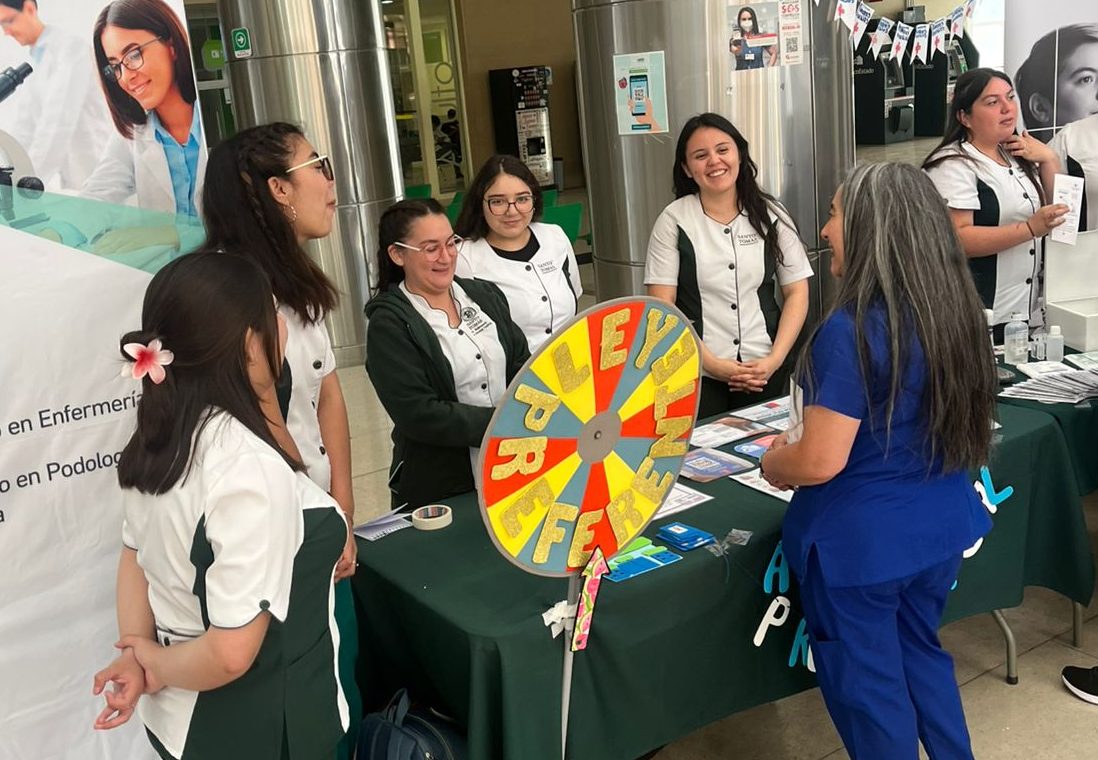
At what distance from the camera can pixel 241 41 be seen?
6.76 m

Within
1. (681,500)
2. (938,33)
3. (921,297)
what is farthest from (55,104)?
(938,33)

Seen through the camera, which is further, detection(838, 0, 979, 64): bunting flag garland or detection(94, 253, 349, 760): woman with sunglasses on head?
detection(838, 0, 979, 64): bunting flag garland

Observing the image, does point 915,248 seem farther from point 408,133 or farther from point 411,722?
point 408,133

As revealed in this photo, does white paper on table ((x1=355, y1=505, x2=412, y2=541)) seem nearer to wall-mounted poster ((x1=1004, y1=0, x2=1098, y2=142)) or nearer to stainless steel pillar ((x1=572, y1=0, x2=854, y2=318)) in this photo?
stainless steel pillar ((x1=572, y1=0, x2=854, y2=318))

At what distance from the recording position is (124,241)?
6.91ft

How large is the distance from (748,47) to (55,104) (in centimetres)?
290

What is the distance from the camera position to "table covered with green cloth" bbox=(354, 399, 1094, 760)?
188 centimetres

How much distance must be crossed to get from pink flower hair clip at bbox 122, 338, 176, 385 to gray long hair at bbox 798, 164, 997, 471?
3.87 feet

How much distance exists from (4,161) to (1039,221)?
2.98 meters

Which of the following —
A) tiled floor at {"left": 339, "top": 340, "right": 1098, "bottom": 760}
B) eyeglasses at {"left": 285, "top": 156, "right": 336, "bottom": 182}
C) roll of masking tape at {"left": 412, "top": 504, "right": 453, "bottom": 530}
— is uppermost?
eyeglasses at {"left": 285, "top": 156, "right": 336, "bottom": 182}

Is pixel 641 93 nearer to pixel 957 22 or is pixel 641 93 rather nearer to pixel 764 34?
pixel 764 34

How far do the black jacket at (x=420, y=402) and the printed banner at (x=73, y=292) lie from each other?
0.56 meters

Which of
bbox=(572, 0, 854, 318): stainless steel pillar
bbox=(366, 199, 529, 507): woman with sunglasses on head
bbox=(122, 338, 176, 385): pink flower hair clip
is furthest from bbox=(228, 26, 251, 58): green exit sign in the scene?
bbox=(122, 338, 176, 385): pink flower hair clip

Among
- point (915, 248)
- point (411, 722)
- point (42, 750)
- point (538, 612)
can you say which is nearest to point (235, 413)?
point (538, 612)
